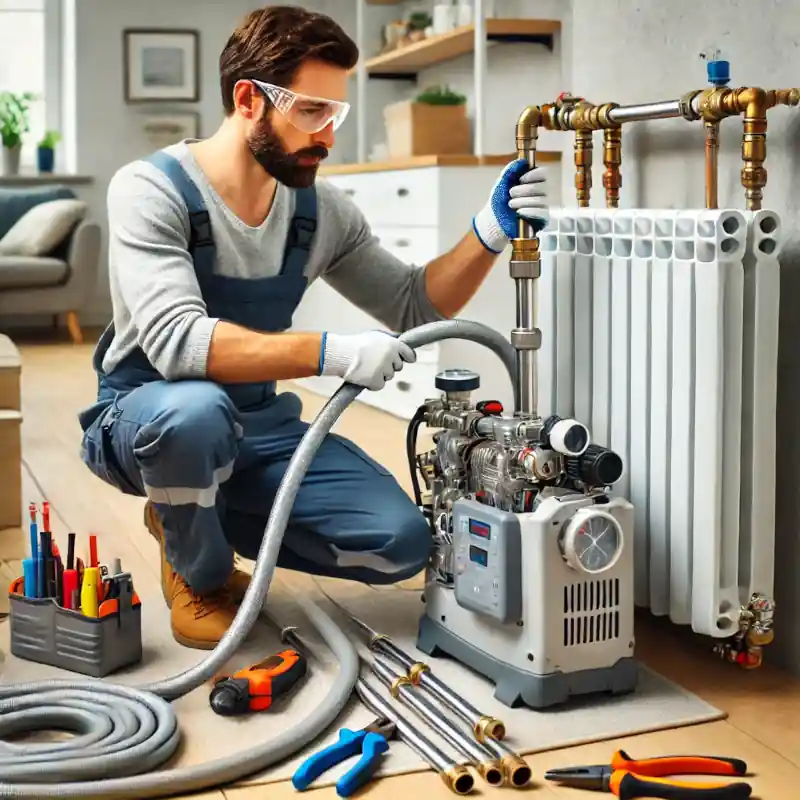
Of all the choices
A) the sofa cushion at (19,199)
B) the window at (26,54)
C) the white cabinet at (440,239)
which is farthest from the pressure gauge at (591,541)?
the window at (26,54)

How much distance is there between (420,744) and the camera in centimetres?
171

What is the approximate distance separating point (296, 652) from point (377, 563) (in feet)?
0.80

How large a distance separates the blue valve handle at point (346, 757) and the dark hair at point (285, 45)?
1.04m

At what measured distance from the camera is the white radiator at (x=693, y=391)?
1836 mm

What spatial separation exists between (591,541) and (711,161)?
604mm

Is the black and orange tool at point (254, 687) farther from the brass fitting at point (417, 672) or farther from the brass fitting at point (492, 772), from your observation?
the brass fitting at point (492, 772)

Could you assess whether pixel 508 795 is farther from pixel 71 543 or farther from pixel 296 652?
pixel 71 543

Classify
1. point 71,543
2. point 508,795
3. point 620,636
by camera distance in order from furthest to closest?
1. point 71,543
2. point 620,636
3. point 508,795

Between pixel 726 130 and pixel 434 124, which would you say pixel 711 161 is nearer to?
pixel 726 130

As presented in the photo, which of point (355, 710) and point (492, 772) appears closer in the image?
point (492, 772)

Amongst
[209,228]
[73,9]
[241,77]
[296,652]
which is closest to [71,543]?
[296,652]

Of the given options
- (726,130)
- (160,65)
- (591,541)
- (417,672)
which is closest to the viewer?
(591,541)

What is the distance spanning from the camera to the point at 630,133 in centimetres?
226

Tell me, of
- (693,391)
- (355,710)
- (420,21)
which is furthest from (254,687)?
(420,21)
